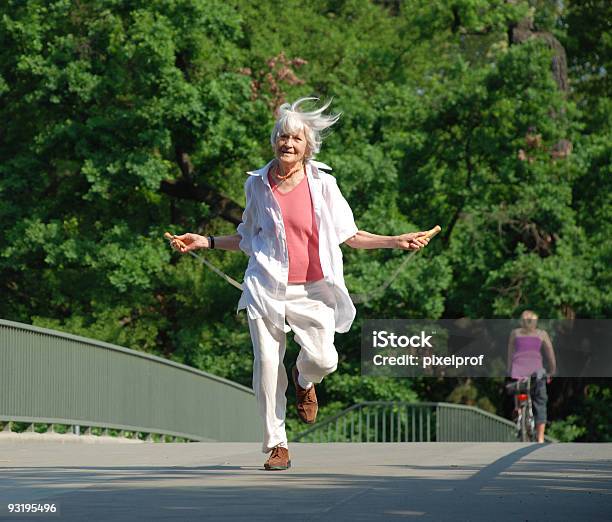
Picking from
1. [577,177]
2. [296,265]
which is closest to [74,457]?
[296,265]

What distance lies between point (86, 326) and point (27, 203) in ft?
9.52

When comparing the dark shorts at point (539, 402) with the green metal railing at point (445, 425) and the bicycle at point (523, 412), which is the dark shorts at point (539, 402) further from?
the green metal railing at point (445, 425)

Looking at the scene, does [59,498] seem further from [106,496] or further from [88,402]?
[88,402]

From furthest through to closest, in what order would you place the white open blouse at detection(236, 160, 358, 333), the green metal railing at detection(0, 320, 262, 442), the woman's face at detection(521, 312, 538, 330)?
the woman's face at detection(521, 312, 538, 330), the green metal railing at detection(0, 320, 262, 442), the white open blouse at detection(236, 160, 358, 333)

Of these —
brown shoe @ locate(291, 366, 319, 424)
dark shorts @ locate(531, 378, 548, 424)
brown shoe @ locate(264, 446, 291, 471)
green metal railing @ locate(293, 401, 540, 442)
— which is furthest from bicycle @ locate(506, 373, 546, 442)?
brown shoe @ locate(264, 446, 291, 471)

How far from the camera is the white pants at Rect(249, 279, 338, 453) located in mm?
8812

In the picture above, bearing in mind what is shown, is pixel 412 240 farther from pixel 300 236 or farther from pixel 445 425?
pixel 445 425

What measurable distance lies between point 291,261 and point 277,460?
1116mm

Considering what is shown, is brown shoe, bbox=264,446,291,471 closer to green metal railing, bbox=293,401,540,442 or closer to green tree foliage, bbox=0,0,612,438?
green metal railing, bbox=293,401,540,442

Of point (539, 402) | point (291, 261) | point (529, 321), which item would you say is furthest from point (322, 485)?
point (539, 402)

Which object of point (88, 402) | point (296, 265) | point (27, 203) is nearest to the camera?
point (296, 265)

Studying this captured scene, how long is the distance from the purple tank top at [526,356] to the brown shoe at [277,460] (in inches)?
393

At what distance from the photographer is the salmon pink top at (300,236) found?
8773 millimetres

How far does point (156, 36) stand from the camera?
3059cm
